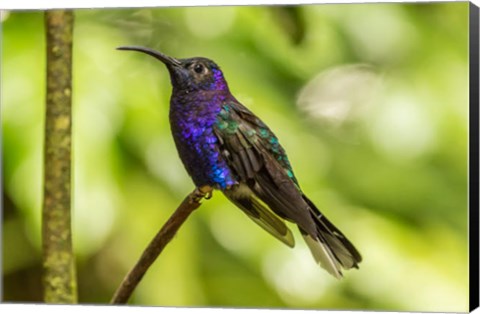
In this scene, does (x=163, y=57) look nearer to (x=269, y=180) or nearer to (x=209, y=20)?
(x=209, y=20)

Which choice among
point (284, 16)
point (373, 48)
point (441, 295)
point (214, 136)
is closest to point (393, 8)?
point (373, 48)

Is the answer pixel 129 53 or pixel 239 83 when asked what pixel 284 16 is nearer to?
pixel 239 83

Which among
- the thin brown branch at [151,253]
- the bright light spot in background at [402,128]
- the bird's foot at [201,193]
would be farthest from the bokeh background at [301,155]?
the thin brown branch at [151,253]

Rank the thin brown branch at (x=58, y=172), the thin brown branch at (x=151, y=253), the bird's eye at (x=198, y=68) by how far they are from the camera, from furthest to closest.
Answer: the bird's eye at (x=198, y=68) → the thin brown branch at (x=58, y=172) → the thin brown branch at (x=151, y=253)

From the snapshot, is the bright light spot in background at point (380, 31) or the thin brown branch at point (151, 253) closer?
the thin brown branch at point (151, 253)

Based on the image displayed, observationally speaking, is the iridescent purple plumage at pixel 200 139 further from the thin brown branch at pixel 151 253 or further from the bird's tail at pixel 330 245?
the thin brown branch at pixel 151 253

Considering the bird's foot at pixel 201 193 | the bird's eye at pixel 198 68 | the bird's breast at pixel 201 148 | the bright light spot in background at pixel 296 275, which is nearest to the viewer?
the bird's foot at pixel 201 193
